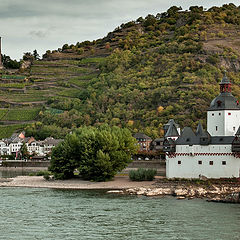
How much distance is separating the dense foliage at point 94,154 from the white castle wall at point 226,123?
509 inches

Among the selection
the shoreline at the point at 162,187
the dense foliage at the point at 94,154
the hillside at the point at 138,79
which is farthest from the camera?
the hillside at the point at 138,79

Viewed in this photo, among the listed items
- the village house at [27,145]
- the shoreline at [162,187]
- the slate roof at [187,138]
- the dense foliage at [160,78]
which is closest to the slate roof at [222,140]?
the slate roof at [187,138]

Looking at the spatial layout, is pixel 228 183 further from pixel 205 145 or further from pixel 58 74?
pixel 58 74

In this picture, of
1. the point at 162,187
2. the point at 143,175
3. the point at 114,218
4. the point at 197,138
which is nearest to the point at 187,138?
the point at 197,138

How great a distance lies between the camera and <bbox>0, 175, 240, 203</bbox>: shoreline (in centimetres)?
5459

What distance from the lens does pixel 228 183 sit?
193ft

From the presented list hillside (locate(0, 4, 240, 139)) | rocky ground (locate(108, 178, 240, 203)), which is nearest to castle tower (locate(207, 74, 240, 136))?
rocky ground (locate(108, 178, 240, 203))

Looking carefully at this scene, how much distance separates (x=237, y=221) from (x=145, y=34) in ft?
463

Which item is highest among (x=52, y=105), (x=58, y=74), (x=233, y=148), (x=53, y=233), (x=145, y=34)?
(x=145, y=34)

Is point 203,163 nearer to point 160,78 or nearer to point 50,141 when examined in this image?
point 50,141

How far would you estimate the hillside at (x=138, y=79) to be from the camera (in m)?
118

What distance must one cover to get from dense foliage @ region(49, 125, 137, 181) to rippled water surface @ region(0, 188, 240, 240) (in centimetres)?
1158

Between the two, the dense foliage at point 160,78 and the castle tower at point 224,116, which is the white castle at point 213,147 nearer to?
the castle tower at point 224,116

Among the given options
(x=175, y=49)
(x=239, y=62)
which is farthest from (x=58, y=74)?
(x=239, y=62)
